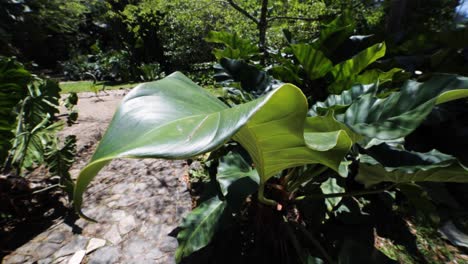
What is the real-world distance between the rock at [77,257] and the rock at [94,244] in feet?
0.10

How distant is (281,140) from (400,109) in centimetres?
50

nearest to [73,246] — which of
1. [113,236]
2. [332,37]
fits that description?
[113,236]

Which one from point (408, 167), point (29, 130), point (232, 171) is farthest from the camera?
point (29, 130)

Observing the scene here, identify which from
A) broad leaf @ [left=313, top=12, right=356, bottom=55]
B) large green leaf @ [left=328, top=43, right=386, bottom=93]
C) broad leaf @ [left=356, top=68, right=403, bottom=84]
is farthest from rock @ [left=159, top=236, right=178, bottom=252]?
broad leaf @ [left=313, top=12, right=356, bottom=55]

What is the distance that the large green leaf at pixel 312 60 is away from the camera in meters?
1.65

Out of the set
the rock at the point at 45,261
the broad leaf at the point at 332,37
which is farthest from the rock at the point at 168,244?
the broad leaf at the point at 332,37

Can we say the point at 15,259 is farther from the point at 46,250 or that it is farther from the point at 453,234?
the point at 453,234

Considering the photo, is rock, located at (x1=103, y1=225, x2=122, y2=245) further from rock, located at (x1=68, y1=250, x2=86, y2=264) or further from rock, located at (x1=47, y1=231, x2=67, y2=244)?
rock, located at (x1=47, y1=231, x2=67, y2=244)

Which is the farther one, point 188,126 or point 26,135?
point 26,135

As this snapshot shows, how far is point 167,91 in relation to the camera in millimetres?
594

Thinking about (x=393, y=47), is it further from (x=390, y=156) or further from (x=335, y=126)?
(x=335, y=126)

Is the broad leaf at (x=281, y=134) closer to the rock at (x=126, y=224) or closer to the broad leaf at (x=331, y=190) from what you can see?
the broad leaf at (x=331, y=190)

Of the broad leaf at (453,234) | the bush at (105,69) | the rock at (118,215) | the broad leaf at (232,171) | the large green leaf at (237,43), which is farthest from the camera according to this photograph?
the bush at (105,69)

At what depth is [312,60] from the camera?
5.57 ft
